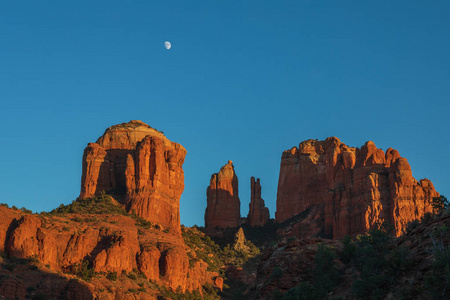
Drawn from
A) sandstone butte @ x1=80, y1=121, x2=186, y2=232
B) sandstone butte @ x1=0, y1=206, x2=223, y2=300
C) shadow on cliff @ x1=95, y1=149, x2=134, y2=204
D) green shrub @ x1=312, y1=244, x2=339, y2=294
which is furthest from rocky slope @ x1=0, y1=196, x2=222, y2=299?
green shrub @ x1=312, y1=244, x2=339, y2=294

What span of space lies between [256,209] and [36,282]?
9314 centimetres

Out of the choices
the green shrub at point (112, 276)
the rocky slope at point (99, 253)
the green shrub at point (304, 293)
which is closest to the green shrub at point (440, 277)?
the green shrub at point (304, 293)

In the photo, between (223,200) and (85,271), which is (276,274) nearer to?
(85,271)

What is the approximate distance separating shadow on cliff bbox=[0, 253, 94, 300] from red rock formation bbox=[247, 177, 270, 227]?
285 ft

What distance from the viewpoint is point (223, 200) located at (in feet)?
546

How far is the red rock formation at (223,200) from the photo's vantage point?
16362 cm

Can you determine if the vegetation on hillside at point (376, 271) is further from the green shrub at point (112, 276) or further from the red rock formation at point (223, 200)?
the red rock formation at point (223, 200)

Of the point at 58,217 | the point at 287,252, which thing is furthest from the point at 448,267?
the point at 58,217

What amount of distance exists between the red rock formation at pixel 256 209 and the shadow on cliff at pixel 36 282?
87.0 m

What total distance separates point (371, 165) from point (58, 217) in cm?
5830

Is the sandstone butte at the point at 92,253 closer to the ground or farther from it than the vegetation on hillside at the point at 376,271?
farther from it

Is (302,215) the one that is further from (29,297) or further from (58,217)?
(29,297)

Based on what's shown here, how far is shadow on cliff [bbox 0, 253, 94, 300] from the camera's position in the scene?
2995 inches

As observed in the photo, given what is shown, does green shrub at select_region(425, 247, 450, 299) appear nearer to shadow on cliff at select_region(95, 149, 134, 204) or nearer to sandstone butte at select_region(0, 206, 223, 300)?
sandstone butte at select_region(0, 206, 223, 300)
